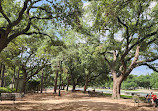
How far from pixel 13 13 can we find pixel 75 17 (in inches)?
224

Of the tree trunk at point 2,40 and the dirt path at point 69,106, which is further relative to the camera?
the dirt path at point 69,106

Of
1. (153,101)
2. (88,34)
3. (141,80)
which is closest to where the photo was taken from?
(153,101)

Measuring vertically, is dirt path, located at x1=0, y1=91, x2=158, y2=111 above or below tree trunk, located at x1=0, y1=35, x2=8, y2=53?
below

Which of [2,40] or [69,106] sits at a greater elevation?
[2,40]

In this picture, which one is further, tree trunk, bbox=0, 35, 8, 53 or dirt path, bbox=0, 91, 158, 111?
dirt path, bbox=0, 91, 158, 111

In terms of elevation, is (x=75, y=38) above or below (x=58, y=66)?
above

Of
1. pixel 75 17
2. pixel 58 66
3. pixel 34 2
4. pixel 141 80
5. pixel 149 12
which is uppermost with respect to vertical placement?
pixel 149 12

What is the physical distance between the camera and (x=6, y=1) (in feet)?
33.2

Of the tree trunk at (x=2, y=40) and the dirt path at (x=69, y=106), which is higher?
the tree trunk at (x=2, y=40)

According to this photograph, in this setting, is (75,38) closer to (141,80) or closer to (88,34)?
(88,34)

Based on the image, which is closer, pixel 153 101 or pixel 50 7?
pixel 50 7

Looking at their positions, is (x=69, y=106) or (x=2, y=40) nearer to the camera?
(x=2, y=40)

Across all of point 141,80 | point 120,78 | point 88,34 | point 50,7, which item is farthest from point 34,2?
point 141,80

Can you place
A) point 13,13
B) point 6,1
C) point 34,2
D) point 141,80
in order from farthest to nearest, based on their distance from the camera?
point 141,80, point 13,13, point 6,1, point 34,2
